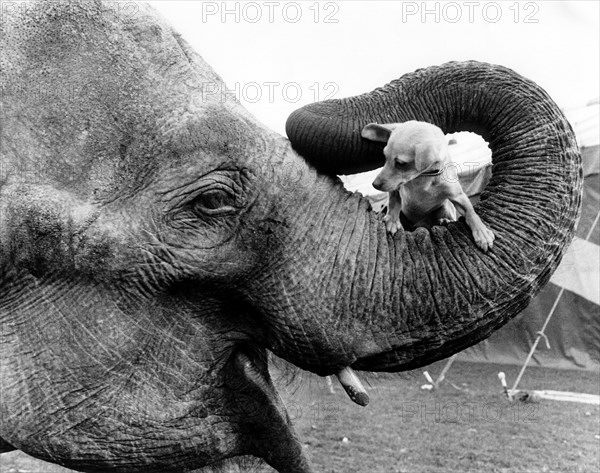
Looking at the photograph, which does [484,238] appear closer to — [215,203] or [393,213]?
[393,213]

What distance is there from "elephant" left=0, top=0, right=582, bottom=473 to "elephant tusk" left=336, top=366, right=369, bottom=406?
17 mm

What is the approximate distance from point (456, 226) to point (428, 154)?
0.62ft

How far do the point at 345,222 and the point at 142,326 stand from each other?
22.8 inches

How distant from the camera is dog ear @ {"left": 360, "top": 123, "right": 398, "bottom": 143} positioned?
1.95 metres

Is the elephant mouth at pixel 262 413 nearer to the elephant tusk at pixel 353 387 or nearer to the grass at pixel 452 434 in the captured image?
the elephant tusk at pixel 353 387

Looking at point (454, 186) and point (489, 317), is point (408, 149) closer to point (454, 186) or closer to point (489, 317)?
point (454, 186)

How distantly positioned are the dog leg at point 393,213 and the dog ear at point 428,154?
160mm

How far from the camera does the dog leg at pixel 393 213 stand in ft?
7.02

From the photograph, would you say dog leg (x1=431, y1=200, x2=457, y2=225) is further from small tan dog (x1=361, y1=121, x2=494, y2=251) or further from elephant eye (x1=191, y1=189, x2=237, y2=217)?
elephant eye (x1=191, y1=189, x2=237, y2=217)

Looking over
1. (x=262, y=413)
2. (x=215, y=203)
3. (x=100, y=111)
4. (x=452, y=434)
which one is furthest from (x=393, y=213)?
(x=452, y=434)

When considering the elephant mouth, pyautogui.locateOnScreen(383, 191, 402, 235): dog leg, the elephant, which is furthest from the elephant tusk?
pyautogui.locateOnScreen(383, 191, 402, 235): dog leg

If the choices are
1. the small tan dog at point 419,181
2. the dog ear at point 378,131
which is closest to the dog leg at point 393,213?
the small tan dog at point 419,181

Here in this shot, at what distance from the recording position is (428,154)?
2014mm

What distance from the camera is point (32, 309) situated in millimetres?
2121
